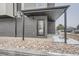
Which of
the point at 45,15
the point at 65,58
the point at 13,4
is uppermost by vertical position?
the point at 13,4

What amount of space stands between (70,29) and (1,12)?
152cm

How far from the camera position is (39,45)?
3.51 m

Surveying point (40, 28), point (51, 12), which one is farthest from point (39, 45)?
point (51, 12)

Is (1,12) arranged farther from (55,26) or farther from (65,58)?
(65,58)

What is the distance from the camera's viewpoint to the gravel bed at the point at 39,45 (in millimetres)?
3404

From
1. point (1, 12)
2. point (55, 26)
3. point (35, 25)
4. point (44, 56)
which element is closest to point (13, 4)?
point (1, 12)

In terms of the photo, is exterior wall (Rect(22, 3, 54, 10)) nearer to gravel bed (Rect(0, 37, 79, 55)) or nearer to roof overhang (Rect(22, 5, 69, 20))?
roof overhang (Rect(22, 5, 69, 20))

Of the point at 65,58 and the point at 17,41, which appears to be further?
the point at 17,41

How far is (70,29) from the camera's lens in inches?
136

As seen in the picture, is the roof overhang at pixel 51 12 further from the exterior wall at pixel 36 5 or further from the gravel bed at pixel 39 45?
the gravel bed at pixel 39 45

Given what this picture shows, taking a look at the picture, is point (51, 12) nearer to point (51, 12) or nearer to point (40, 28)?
point (51, 12)

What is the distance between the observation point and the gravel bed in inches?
134

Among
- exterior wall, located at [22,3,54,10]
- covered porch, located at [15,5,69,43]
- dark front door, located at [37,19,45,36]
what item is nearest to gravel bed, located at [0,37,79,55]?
dark front door, located at [37,19,45,36]

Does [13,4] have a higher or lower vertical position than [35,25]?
higher
